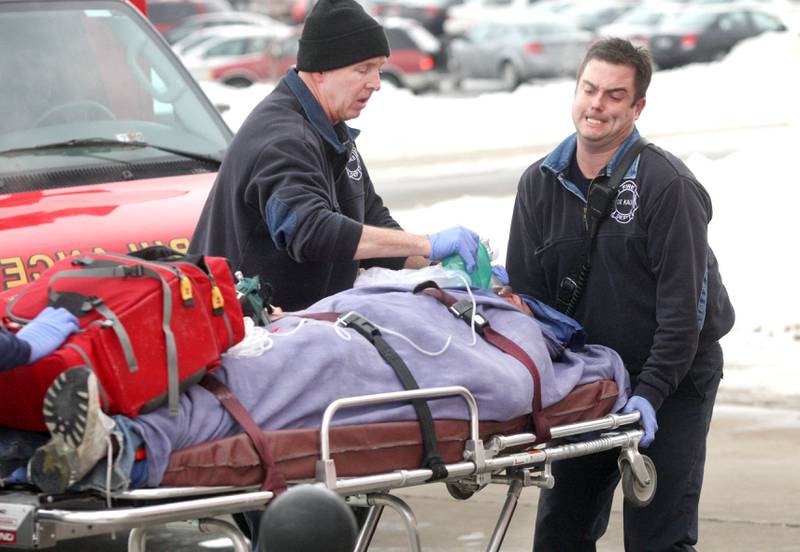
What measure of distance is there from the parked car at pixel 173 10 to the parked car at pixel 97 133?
1257 inches

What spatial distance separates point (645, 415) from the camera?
4348mm

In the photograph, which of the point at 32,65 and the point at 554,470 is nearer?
the point at 554,470

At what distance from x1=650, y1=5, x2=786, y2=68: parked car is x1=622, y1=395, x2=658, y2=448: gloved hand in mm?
27489

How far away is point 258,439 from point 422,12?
36.9m

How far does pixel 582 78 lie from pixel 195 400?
1620 mm

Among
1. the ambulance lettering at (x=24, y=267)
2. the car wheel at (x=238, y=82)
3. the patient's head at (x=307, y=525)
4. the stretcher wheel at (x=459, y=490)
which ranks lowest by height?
the car wheel at (x=238, y=82)

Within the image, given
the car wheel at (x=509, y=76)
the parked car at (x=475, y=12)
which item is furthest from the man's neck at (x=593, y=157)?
the parked car at (x=475, y=12)

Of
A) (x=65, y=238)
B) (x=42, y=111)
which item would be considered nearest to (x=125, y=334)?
(x=65, y=238)

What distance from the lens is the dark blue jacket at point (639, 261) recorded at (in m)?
4.34

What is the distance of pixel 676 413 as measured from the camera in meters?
4.59

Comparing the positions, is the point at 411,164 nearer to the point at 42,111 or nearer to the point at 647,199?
the point at 42,111

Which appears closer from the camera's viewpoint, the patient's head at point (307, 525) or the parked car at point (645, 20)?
the patient's head at point (307, 525)

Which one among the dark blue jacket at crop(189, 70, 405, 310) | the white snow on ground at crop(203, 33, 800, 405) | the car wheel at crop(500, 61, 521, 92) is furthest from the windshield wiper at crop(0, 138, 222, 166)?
the car wheel at crop(500, 61, 521, 92)

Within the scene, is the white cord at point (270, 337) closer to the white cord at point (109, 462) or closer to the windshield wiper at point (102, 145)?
the white cord at point (109, 462)
